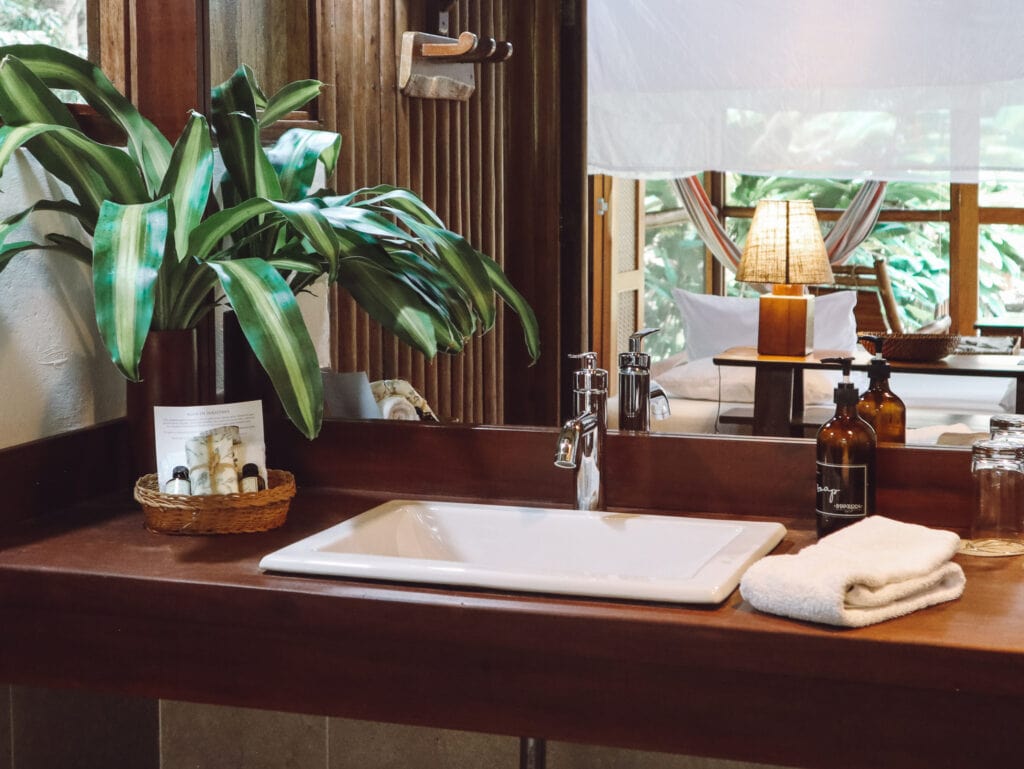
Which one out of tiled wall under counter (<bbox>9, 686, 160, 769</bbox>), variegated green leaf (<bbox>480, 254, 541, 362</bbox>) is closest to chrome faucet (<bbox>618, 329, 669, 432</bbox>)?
variegated green leaf (<bbox>480, 254, 541, 362</bbox>)

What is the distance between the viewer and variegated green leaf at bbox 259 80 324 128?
69.7 inches

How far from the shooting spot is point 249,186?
1.73 m

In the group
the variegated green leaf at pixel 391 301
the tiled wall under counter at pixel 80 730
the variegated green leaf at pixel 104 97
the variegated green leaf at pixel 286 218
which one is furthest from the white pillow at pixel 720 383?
the tiled wall under counter at pixel 80 730

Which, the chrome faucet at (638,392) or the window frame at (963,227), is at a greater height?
the window frame at (963,227)

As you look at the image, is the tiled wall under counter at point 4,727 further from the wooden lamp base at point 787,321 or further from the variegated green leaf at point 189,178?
the wooden lamp base at point 787,321

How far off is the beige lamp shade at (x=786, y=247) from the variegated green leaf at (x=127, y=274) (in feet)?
2.59

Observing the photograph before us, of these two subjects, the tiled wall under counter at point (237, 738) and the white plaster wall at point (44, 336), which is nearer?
the white plaster wall at point (44, 336)

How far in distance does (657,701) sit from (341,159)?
1006mm

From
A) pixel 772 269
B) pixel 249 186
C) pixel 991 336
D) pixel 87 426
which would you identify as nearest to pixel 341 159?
pixel 249 186

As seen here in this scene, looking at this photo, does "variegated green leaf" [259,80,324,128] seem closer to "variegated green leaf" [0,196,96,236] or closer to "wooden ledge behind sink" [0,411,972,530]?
"variegated green leaf" [0,196,96,236]

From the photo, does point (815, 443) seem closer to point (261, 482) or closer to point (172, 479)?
point (261, 482)

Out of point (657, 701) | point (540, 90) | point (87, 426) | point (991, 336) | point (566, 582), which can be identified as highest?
point (540, 90)

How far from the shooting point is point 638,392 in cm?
180

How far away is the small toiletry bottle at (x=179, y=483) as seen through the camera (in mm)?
1621
